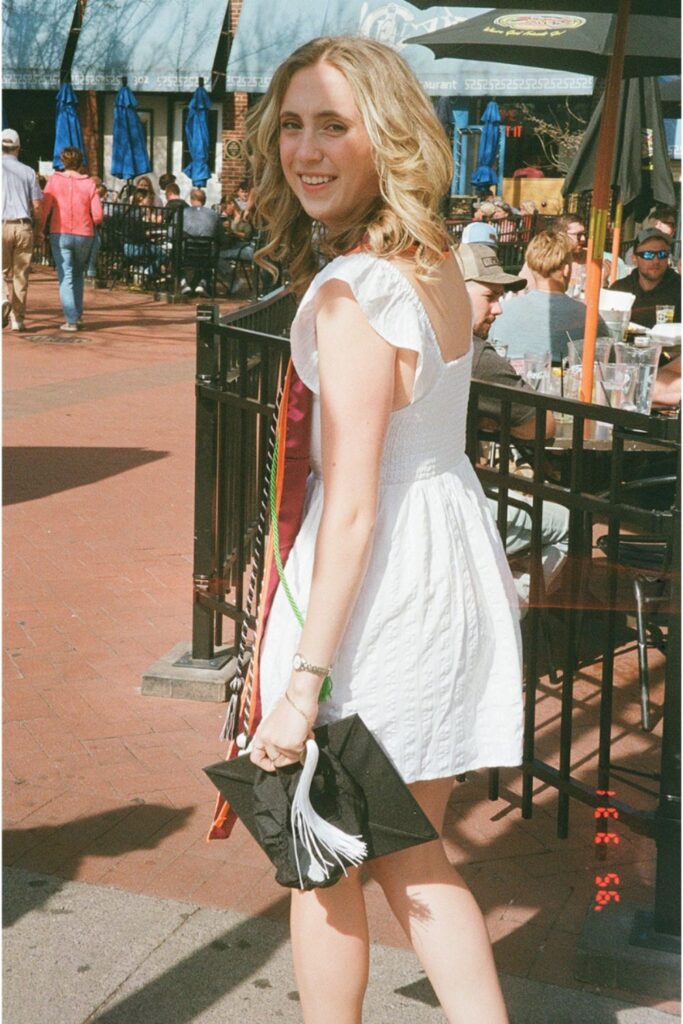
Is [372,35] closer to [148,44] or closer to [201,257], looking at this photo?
[201,257]

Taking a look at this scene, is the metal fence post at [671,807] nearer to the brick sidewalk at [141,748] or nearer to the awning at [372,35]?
the brick sidewalk at [141,748]

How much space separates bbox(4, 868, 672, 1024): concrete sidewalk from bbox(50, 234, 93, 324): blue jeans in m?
11.4

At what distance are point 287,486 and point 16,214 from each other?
11548 millimetres

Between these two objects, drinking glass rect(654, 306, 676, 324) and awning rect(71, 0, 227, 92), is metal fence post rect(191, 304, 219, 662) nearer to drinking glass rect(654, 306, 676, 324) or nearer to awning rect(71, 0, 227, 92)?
drinking glass rect(654, 306, 676, 324)

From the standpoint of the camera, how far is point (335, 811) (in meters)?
2.14

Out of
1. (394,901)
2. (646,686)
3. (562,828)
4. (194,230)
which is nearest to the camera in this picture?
(394,901)

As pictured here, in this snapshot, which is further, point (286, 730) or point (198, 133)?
point (198, 133)

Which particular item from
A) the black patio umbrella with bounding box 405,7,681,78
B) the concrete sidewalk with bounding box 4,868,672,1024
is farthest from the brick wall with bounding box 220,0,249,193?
the concrete sidewalk with bounding box 4,868,672,1024

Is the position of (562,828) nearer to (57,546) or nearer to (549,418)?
(549,418)

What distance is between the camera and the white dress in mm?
2162

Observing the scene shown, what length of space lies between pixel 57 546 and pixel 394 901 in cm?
435

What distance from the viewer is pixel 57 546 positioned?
20.9ft

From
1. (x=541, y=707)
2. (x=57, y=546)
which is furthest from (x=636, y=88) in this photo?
(x=541, y=707)

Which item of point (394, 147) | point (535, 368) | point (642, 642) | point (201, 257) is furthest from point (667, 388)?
point (201, 257)
